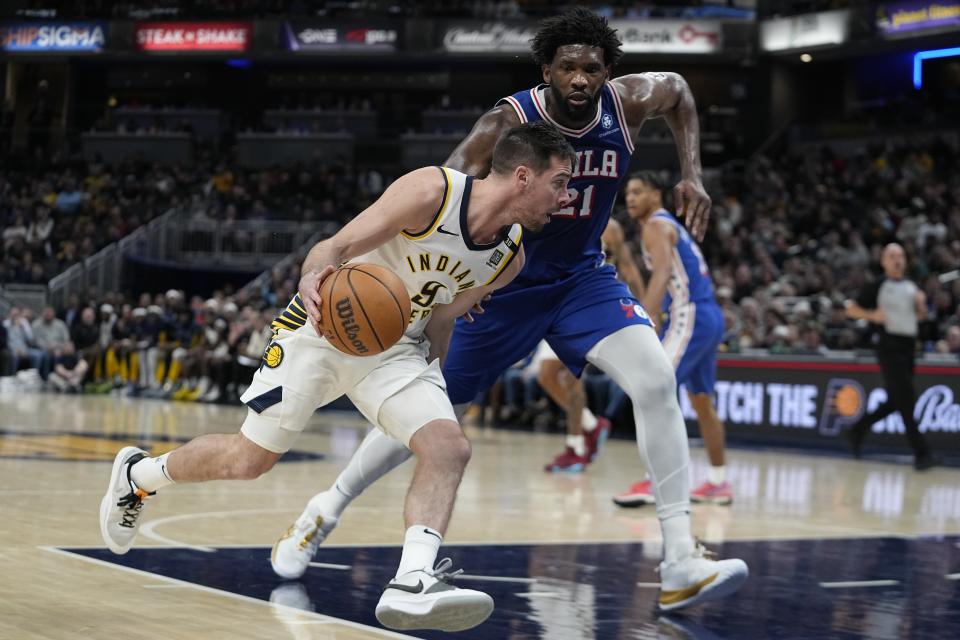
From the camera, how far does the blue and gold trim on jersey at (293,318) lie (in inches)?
176

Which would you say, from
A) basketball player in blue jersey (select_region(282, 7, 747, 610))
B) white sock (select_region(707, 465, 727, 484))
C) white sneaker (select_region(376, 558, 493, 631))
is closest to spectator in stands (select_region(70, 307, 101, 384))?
white sock (select_region(707, 465, 727, 484))

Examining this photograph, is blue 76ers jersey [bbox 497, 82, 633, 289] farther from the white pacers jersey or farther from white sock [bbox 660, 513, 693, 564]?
white sock [bbox 660, 513, 693, 564]

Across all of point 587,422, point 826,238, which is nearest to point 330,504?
point 587,422

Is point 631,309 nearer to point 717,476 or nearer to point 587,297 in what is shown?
point 587,297

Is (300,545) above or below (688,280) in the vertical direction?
below

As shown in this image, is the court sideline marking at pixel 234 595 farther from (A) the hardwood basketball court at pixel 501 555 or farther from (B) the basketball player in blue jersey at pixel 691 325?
(B) the basketball player in blue jersey at pixel 691 325

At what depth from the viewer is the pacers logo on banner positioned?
45.7 ft

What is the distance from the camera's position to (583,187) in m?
5.34

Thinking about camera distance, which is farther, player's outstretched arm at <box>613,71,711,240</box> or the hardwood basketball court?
player's outstretched arm at <box>613,71,711,240</box>

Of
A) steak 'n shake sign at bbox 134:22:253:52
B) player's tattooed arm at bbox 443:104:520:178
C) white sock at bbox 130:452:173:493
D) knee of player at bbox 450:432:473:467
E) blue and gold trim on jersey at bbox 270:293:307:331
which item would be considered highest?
steak 'n shake sign at bbox 134:22:253:52

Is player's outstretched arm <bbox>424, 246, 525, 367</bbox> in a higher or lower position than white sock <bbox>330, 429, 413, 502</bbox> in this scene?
higher

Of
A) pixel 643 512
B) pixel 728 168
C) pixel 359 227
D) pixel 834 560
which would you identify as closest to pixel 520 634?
pixel 359 227

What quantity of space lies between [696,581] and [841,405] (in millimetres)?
9721

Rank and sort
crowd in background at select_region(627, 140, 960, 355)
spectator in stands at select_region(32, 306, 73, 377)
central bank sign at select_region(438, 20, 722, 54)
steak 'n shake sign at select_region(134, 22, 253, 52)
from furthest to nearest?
1. steak 'n shake sign at select_region(134, 22, 253, 52)
2. central bank sign at select_region(438, 20, 722, 54)
3. spectator in stands at select_region(32, 306, 73, 377)
4. crowd in background at select_region(627, 140, 960, 355)
